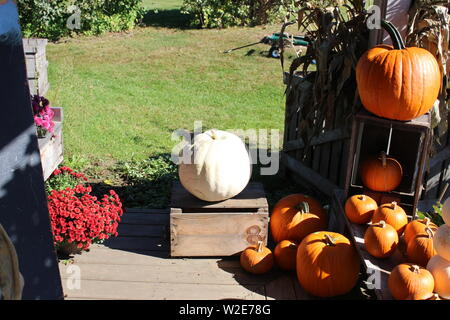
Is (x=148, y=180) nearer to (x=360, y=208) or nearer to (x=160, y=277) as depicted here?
(x=160, y=277)

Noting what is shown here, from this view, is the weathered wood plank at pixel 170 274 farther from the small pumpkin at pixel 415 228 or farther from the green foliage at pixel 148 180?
the green foliage at pixel 148 180

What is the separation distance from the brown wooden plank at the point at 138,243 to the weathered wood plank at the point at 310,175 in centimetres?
162

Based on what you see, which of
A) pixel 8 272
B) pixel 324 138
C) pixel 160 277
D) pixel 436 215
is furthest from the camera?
pixel 324 138

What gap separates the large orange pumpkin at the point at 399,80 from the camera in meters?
3.54

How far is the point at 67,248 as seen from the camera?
13.6 ft

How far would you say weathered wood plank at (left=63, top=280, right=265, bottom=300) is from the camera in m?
3.78

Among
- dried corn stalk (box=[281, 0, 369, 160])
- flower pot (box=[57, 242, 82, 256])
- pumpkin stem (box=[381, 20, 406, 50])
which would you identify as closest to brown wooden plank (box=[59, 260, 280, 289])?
flower pot (box=[57, 242, 82, 256])

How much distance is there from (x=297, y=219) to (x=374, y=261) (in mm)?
783

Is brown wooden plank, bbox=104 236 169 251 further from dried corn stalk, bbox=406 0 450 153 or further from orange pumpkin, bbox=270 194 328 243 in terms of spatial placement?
dried corn stalk, bbox=406 0 450 153

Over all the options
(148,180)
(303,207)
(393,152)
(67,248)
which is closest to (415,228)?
(393,152)

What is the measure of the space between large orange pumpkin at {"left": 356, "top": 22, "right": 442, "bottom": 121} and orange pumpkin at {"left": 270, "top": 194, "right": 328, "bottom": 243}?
3.11ft
